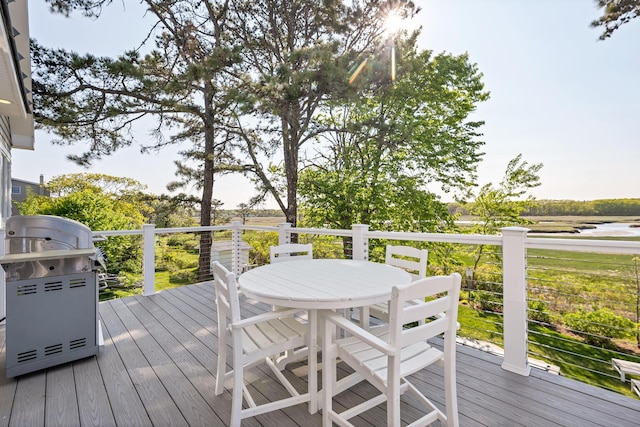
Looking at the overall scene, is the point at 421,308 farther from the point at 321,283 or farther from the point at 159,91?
the point at 159,91

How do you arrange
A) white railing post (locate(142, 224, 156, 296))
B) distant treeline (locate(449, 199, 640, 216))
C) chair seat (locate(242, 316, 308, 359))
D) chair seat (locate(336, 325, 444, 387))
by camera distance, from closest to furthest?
chair seat (locate(336, 325, 444, 387)) → chair seat (locate(242, 316, 308, 359)) → white railing post (locate(142, 224, 156, 296)) → distant treeline (locate(449, 199, 640, 216))

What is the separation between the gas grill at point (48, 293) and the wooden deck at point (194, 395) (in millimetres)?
162

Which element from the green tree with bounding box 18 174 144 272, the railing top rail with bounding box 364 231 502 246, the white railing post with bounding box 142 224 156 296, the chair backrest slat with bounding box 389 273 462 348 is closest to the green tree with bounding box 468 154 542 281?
the railing top rail with bounding box 364 231 502 246

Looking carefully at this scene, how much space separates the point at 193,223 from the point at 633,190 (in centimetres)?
1395

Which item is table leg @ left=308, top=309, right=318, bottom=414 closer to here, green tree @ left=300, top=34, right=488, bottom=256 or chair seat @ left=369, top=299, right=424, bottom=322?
chair seat @ left=369, top=299, right=424, bottom=322

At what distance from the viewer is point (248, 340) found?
6.07 ft

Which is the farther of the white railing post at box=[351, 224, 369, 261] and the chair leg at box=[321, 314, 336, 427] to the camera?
the white railing post at box=[351, 224, 369, 261]

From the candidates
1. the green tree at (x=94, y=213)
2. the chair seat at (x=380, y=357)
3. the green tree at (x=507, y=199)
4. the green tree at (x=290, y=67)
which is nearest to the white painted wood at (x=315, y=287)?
the chair seat at (x=380, y=357)

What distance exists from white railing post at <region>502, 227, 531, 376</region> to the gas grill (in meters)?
3.35

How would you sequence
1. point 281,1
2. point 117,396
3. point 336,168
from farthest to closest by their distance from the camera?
1. point 336,168
2. point 281,1
3. point 117,396

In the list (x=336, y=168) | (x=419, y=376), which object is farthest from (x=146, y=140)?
(x=419, y=376)

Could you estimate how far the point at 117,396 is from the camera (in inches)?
79.2

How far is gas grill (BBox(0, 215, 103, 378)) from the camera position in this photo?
7.21 ft

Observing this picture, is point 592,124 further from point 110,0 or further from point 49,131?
point 49,131
